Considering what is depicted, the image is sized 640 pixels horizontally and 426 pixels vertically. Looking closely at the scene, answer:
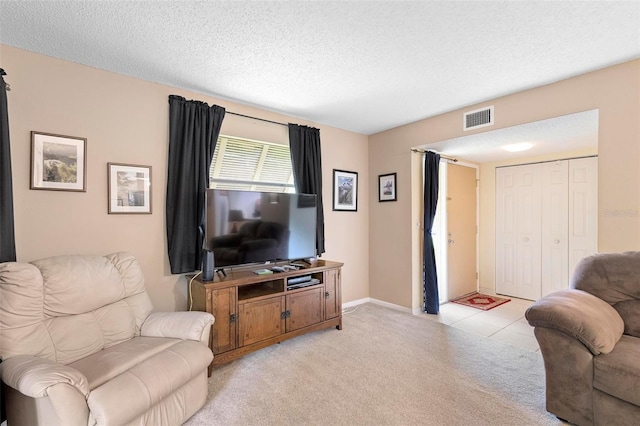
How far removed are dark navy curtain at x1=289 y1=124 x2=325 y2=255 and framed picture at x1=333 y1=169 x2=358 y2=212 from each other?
37 centimetres

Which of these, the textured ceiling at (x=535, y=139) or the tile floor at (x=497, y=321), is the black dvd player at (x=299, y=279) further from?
the textured ceiling at (x=535, y=139)

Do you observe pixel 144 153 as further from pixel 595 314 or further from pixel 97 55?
pixel 595 314

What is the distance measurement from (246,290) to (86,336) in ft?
4.29

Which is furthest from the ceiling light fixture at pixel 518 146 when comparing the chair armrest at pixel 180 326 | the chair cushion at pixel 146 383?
the chair cushion at pixel 146 383

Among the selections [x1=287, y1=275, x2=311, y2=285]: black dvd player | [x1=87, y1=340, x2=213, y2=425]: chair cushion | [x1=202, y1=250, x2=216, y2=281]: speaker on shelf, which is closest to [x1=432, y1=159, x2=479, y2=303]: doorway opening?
[x1=287, y1=275, x2=311, y2=285]: black dvd player

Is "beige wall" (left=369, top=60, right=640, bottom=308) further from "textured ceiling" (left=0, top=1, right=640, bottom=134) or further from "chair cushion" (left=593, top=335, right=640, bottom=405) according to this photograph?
"chair cushion" (left=593, top=335, right=640, bottom=405)

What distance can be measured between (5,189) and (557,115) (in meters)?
4.35

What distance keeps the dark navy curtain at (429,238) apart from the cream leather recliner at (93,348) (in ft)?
9.30

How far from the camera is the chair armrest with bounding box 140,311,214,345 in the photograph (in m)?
2.08

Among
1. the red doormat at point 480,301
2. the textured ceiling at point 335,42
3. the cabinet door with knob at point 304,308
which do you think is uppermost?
the textured ceiling at point 335,42

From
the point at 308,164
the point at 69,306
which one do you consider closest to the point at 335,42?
the point at 308,164

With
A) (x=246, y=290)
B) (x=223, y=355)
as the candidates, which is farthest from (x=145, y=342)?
(x=246, y=290)

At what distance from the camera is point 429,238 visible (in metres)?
3.93

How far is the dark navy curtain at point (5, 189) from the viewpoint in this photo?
6.39 feet
